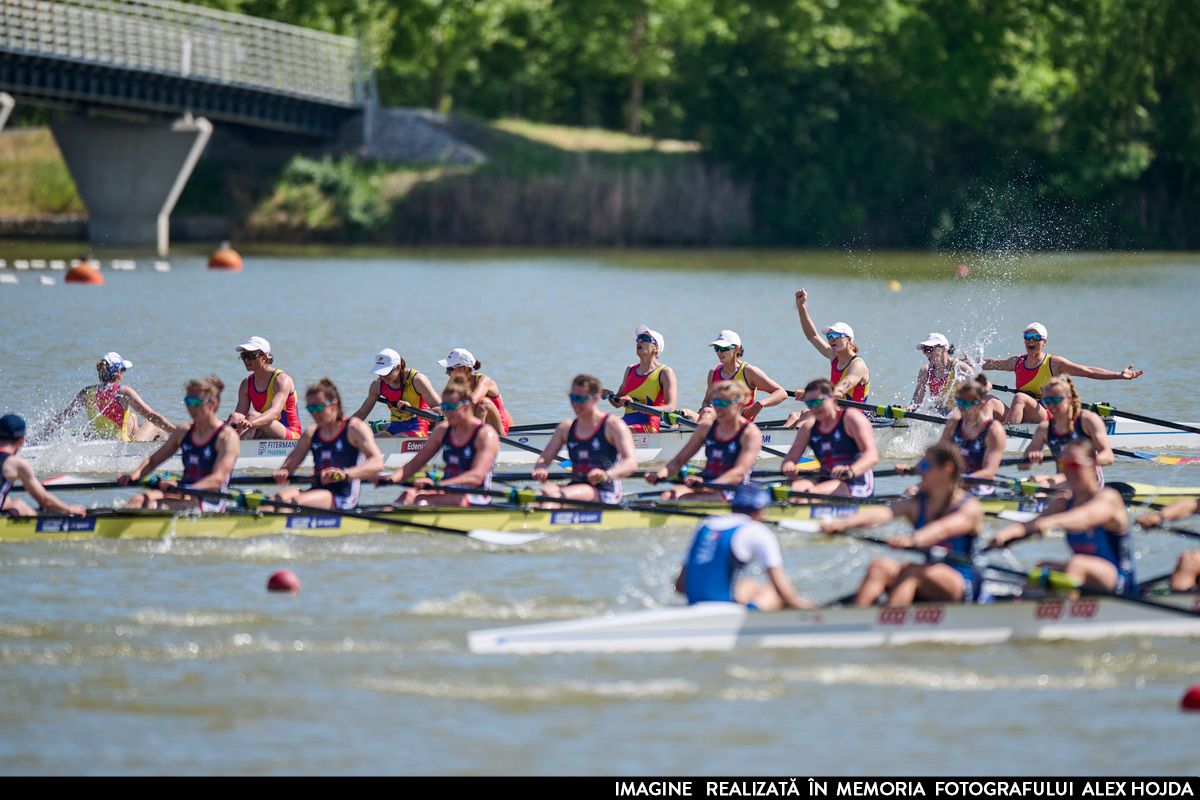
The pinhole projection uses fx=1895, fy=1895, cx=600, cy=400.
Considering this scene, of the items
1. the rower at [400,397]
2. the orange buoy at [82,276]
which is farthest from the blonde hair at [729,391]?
the orange buoy at [82,276]

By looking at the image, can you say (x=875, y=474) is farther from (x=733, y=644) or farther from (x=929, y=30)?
(x=929, y=30)

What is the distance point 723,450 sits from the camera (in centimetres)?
1451

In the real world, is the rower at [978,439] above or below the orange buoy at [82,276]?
above

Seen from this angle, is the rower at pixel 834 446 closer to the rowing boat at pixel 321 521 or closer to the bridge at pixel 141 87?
the rowing boat at pixel 321 521

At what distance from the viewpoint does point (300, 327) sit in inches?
1276

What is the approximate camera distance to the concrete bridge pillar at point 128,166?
2085 inches

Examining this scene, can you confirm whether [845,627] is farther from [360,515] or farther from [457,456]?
[457,456]

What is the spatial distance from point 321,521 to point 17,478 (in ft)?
7.24

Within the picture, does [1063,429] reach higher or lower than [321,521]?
higher

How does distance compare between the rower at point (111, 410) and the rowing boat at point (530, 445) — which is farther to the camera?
the rowing boat at point (530, 445)

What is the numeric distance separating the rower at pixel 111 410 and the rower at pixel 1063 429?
7683mm

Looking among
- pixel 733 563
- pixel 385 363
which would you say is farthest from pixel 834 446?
pixel 385 363

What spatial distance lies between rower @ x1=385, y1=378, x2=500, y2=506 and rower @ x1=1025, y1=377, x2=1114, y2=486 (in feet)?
14.0

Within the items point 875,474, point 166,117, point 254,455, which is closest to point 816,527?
point 875,474
